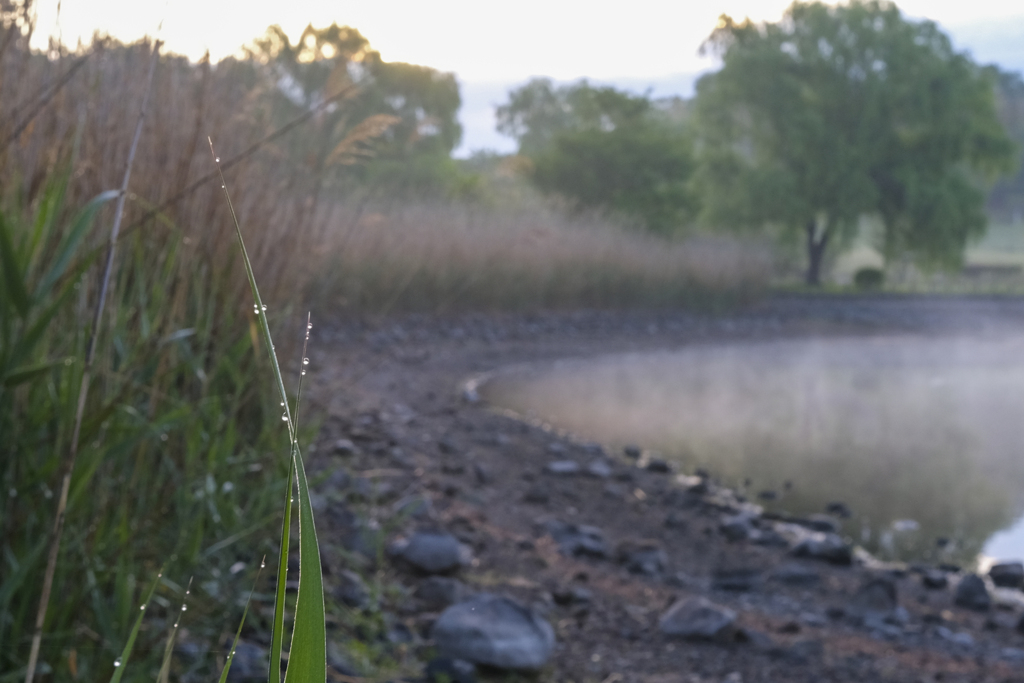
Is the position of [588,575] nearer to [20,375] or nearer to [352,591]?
[352,591]

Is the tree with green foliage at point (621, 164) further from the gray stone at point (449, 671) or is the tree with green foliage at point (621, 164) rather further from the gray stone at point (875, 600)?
the gray stone at point (449, 671)

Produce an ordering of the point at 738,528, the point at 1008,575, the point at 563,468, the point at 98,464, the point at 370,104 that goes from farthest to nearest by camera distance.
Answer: the point at 370,104 → the point at 563,468 → the point at 738,528 → the point at 1008,575 → the point at 98,464

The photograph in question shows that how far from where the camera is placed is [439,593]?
2.27m

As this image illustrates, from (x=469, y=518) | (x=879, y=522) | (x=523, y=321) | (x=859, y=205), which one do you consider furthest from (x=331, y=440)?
(x=859, y=205)

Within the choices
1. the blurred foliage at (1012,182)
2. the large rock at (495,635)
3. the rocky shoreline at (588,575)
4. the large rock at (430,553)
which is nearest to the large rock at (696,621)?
the rocky shoreline at (588,575)

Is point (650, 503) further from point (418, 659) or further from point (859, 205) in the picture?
point (859, 205)

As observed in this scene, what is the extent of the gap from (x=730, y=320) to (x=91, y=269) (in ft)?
42.5

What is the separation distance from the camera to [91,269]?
1608 millimetres

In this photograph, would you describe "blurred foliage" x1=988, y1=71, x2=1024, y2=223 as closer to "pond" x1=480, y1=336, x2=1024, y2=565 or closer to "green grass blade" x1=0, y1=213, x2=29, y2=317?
"pond" x1=480, y1=336, x2=1024, y2=565

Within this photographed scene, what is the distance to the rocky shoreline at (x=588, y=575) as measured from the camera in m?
2.05

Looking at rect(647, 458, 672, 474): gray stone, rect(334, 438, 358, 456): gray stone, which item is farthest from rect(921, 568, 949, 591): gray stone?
rect(334, 438, 358, 456): gray stone

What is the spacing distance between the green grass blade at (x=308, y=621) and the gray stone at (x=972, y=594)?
136 inches

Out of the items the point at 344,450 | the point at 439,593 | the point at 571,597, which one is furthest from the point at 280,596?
the point at 344,450

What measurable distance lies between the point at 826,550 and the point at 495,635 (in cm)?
209
